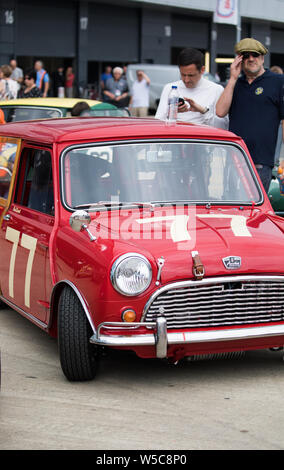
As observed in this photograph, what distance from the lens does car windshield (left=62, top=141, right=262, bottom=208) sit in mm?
5961

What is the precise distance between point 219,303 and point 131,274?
0.56m

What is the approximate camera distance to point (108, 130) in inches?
245

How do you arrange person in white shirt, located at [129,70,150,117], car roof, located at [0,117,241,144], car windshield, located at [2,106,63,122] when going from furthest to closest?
1. person in white shirt, located at [129,70,150,117]
2. car windshield, located at [2,106,63,122]
3. car roof, located at [0,117,241,144]

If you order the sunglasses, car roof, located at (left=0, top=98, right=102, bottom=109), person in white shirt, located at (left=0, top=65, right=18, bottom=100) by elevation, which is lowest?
car roof, located at (left=0, top=98, right=102, bottom=109)

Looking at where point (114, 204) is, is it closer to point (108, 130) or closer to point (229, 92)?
point (108, 130)

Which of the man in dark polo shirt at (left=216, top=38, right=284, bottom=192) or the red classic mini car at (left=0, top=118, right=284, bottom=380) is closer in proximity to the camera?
the red classic mini car at (left=0, top=118, right=284, bottom=380)

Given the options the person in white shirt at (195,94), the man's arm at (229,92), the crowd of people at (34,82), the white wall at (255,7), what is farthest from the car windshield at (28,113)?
the white wall at (255,7)

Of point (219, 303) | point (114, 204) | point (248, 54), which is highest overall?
point (248, 54)

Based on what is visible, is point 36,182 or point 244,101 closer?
point 36,182

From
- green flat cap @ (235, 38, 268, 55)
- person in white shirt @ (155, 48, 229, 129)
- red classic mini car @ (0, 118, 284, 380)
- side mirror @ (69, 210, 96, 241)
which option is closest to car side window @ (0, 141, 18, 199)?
red classic mini car @ (0, 118, 284, 380)

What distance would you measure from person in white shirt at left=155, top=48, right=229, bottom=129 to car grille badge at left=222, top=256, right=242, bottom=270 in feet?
8.67

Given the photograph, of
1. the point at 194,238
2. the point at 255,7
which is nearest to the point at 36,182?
the point at 194,238

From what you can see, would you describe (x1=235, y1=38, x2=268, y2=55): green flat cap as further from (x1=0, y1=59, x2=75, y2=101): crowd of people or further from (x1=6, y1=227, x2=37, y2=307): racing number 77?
(x1=0, y1=59, x2=75, y2=101): crowd of people

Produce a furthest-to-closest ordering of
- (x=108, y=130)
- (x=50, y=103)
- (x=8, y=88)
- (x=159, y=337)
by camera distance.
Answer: (x=8, y=88) → (x=50, y=103) → (x=108, y=130) → (x=159, y=337)
